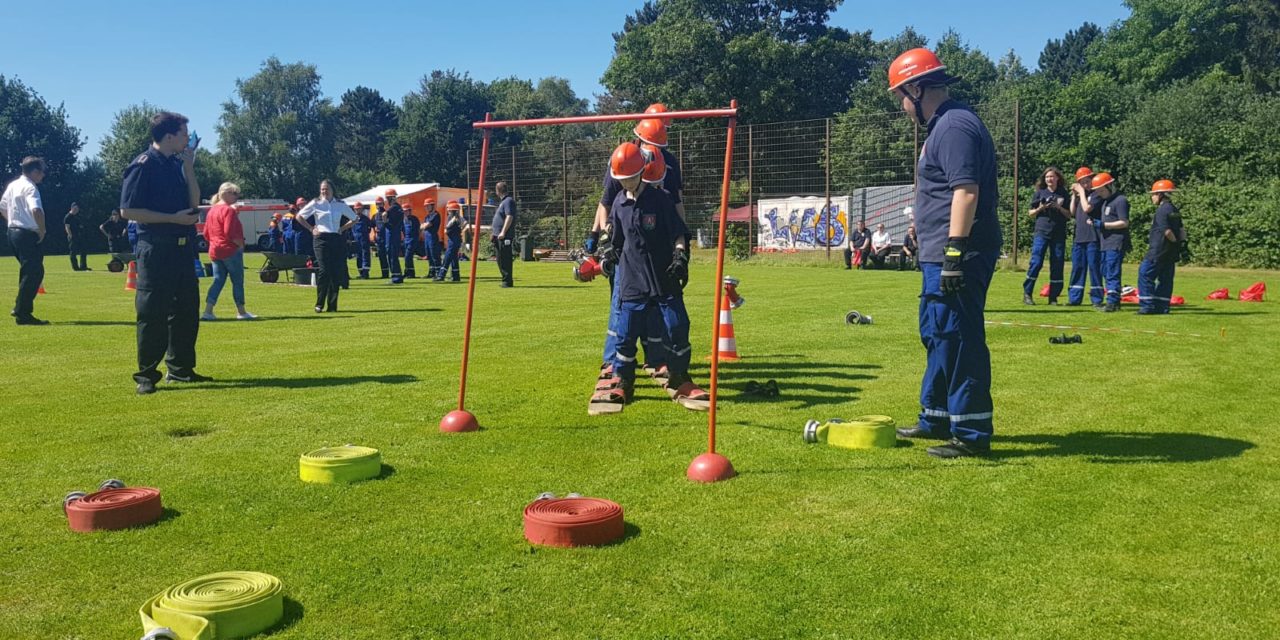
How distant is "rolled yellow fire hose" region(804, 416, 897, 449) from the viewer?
614cm

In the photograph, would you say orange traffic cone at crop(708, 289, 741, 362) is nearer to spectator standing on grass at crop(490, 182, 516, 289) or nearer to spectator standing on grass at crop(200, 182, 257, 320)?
spectator standing on grass at crop(200, 182, 257, 320)

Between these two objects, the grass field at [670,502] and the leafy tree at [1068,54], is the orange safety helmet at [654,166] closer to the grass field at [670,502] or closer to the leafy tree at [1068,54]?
the grass field at [670,502]

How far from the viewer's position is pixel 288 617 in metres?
3.60

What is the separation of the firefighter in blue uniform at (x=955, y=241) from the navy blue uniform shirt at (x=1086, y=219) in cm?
1053

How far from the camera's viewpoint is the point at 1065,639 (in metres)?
3.35

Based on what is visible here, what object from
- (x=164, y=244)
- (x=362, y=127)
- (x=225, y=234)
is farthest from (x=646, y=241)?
(x=362, y=127)

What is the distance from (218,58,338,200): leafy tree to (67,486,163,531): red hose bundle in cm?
8355

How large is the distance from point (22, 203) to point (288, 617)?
13368 millimetres

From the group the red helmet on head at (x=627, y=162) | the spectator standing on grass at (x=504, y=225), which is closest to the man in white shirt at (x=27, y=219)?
the spectator standing on grass at (x=504, y=225)

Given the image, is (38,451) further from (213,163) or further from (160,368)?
(213,163)

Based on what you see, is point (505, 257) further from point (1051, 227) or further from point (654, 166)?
point (654, 166)

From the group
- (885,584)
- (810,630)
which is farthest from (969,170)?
(810,630)

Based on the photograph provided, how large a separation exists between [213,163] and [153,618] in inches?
3458

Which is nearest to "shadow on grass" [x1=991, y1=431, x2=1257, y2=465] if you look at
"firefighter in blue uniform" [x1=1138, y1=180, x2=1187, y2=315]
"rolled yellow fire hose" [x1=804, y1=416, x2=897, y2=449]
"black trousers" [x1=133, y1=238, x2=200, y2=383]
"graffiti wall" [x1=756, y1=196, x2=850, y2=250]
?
"rolled yellow fire hose" [x1=804, y1=416, x2=897, y2=449]
